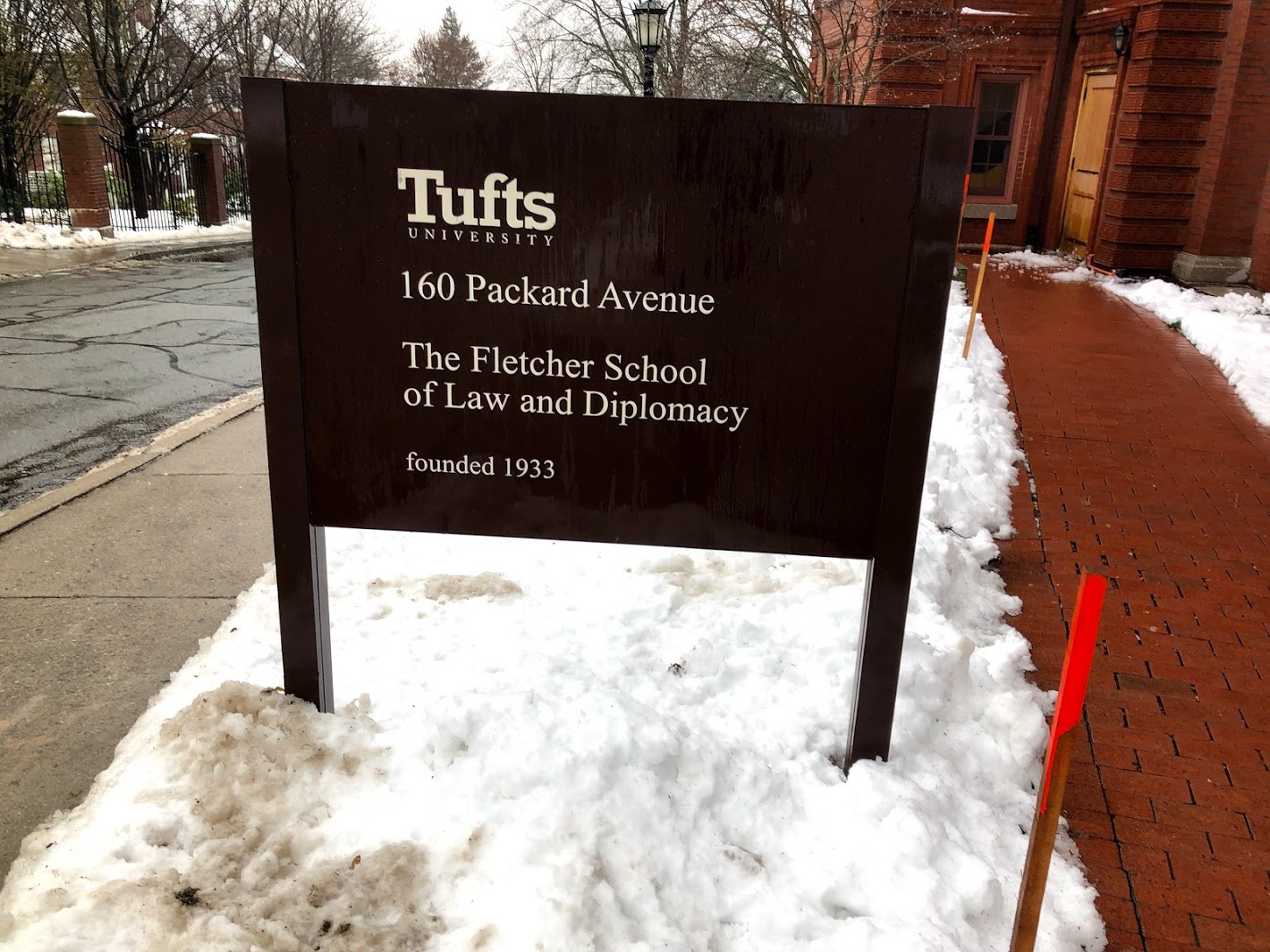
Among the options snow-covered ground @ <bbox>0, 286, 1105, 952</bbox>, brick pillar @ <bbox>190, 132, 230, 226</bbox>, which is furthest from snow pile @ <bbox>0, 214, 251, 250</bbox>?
snow-covered ground @ <bbox>0, 286, 1105, 952</bbox>

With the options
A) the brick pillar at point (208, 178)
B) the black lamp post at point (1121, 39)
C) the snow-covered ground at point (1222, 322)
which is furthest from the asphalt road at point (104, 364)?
the black lamp post at point (1121, 39)

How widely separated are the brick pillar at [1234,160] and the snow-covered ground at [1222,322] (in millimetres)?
836

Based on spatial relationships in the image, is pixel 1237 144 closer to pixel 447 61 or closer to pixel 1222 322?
pixel 1222 322

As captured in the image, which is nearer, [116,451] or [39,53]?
[116,451]

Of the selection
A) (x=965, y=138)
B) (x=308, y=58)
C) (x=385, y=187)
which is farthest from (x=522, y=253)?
(x=308, y=58)

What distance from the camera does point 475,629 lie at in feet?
11.7

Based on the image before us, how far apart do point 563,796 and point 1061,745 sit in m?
1.34

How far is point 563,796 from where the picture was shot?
2580mm

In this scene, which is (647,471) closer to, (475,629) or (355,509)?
(355,509)

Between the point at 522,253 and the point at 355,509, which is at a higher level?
the point at 522,253

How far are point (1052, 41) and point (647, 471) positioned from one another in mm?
16263

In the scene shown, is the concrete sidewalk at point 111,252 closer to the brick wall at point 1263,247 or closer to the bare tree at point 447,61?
the brick wall at point 1263,247

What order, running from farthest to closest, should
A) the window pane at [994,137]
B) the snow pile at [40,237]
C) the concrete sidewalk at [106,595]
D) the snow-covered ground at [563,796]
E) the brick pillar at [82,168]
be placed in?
the brick pillar at [82,168]
the snow pile at [40,237]
the window pane at [994,137]
the concrete sidewalk at [106,595]
the snow-covered ground at [563,796]

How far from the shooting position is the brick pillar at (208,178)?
76.4ft
